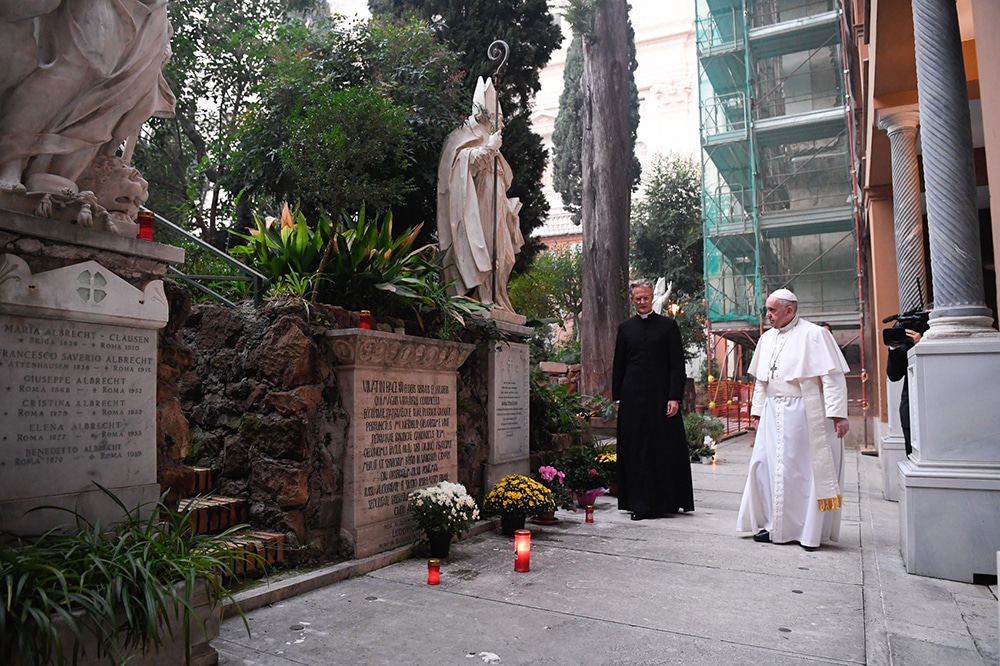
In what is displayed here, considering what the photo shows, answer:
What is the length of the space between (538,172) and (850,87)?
8521 mm

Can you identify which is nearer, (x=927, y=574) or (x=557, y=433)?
(x=927, y=574)

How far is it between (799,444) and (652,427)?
1.54 m

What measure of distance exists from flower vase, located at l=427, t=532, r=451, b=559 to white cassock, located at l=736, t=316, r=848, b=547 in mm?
2532

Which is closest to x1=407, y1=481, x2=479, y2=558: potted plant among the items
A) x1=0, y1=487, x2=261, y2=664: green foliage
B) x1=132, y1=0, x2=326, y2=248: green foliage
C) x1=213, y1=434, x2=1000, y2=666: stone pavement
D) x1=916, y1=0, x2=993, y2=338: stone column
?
x1=213, y1=434, x2=1000, y2=666: stone pavement

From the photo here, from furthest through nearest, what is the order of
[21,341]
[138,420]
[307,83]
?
[307,83]
[138,420]
[21,341]

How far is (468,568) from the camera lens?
16.6ft

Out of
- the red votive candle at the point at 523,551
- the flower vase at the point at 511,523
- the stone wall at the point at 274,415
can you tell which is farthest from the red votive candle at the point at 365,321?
the flower vase at the point at 511,523

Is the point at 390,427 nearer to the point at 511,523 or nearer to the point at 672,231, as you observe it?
the point at 511,523

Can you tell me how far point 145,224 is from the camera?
4031mm

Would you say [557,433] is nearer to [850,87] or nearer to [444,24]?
[444,24]

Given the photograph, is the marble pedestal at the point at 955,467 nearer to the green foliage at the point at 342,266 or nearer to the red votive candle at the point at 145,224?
the green foliage at the point at 342,266

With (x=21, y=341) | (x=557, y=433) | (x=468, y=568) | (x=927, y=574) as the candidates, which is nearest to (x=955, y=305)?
(x=927, y=574)

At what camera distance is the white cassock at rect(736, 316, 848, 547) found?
5.73m

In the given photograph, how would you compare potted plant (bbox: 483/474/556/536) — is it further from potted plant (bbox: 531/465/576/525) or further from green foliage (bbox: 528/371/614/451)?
green foliage (bbox: 528/371/614/451)
